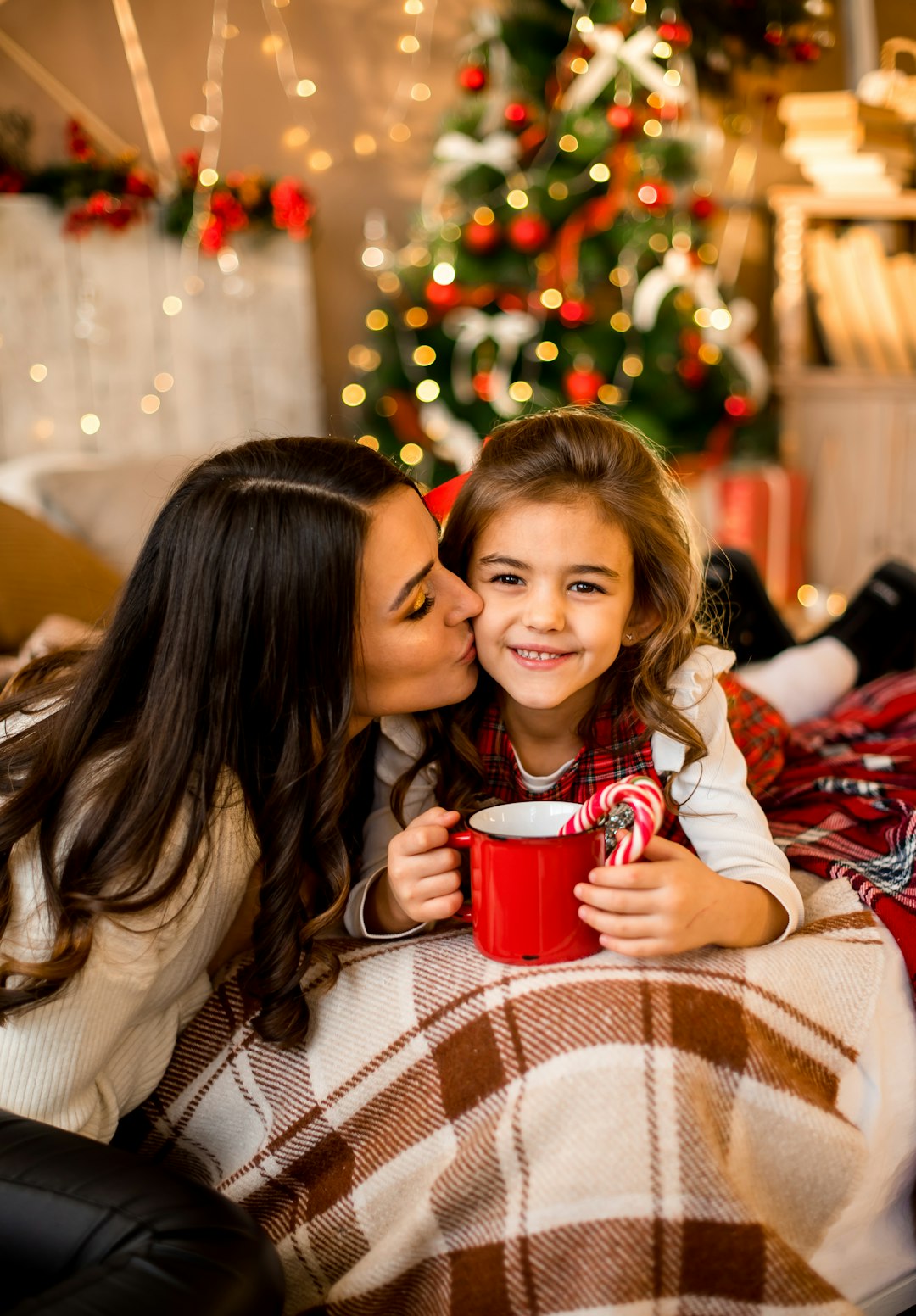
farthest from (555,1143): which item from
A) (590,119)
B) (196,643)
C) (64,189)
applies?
(590,119)

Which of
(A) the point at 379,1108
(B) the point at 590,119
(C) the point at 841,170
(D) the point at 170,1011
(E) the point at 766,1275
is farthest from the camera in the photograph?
(C) the point at 841,170

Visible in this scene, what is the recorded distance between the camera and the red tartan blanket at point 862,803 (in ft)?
4.17

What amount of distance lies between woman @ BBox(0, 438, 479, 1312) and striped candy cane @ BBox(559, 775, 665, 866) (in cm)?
26

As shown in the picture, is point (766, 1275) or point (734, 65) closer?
point (766, 1275)

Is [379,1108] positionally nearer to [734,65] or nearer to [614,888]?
[614,888]

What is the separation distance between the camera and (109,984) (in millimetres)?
1042

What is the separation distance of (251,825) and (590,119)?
2.78m

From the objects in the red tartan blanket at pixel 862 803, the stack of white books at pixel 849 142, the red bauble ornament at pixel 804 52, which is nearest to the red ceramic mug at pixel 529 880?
the red tartan blanket at pixel 862 803

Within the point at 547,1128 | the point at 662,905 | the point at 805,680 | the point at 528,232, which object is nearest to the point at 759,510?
the point at 528,232

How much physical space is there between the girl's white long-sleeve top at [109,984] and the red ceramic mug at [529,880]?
0.73ft

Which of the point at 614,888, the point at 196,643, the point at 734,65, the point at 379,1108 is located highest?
the point at 734,65

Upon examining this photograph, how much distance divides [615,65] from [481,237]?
0.59 metres

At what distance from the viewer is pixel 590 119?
334 centimetres

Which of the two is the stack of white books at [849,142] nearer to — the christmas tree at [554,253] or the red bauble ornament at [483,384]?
the christmas tree at [554,253]
